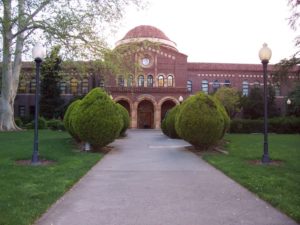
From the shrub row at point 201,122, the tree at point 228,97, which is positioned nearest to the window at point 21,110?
the tree at point 228,97

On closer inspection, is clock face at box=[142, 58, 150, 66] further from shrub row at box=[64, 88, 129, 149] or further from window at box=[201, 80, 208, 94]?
shrub row at box=[64, 88, 129, 149]

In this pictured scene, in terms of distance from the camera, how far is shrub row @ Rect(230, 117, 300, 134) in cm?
3600

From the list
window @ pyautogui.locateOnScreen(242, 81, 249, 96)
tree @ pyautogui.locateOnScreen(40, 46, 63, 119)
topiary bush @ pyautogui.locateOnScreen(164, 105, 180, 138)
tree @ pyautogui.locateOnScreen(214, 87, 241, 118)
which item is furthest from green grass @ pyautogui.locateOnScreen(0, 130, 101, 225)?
window @ pyautogui.locateOnScreen(242, 81, 249, 96)

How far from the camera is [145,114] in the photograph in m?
53.3

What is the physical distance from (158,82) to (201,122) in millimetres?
36394

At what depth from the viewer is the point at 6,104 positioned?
29688mm

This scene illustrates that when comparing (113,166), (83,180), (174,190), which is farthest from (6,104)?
(174,190)

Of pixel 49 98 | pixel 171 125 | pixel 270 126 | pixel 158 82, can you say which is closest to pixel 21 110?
Answer: pixel 49 98

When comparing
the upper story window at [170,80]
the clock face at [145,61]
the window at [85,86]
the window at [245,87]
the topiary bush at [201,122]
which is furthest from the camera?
the window at [245,87]

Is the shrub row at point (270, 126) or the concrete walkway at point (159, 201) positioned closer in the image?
the concrete walkway at point (159, 201)

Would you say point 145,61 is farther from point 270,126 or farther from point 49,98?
point 270,126

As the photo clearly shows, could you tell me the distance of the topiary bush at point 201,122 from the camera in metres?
16.5

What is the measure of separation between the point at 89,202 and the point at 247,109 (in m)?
46.5

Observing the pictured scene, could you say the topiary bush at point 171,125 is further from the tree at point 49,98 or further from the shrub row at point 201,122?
the tree at point 49,98
